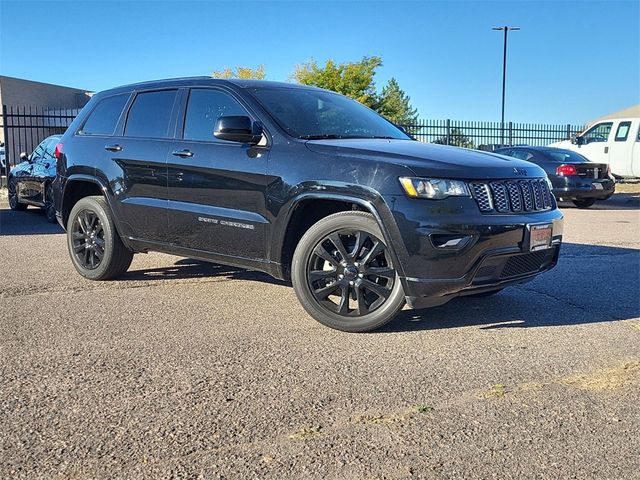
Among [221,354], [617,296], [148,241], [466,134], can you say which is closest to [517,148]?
[466,134]

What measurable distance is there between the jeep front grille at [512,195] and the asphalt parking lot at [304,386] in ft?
2.88

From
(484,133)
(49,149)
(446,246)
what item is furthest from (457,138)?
(446,246)

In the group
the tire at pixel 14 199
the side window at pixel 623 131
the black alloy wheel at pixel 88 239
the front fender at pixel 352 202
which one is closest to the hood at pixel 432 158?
the front fender at pixel 352 202

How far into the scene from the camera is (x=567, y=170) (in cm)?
1473

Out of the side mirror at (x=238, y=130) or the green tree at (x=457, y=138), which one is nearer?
the side mirror at (x=238, y=130)

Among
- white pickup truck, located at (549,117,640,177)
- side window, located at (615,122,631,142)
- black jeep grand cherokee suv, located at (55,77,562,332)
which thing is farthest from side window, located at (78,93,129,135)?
side window, located at (615,122,631,142)

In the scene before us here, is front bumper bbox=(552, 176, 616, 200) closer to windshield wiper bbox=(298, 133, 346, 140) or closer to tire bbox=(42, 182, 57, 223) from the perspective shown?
tire bbox=(42, 182, 57, 223)

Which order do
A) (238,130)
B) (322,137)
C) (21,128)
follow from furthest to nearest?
(21,128) < (322,137) < (238,130)

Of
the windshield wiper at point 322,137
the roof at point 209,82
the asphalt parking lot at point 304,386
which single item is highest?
the roof at point 209,82

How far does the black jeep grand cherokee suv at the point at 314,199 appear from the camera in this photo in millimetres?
4184

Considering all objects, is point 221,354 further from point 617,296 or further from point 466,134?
point 466,134

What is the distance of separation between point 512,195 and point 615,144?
52.9 feet

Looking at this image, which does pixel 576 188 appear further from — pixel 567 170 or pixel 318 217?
pixel 318 217

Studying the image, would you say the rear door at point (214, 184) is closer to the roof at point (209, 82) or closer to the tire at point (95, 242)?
the roof at point (209, 82)
